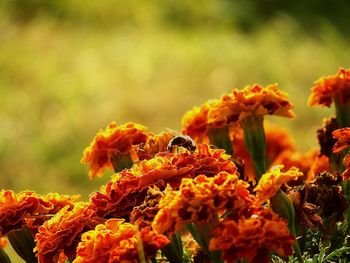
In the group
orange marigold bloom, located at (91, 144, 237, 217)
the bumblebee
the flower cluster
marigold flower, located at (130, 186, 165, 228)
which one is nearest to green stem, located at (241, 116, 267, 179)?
the flower cluster

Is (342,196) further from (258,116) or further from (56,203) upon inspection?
(56,203)

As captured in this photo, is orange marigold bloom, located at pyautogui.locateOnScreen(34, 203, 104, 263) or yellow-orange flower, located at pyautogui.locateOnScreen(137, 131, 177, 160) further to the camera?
yellow-orange flower, located at pyautogui.locateOnScreen(137, 131, 177, 160)

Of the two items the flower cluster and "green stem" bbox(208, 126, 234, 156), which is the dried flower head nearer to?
the flower cluster

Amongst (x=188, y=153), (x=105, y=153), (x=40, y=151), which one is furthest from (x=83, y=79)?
(x=188, y=153)

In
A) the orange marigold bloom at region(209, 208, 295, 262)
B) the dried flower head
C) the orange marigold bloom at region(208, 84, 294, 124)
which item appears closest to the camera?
the orange marigold bloom at region(209, 208, 295, 262)

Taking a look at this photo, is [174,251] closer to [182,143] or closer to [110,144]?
[182,143]

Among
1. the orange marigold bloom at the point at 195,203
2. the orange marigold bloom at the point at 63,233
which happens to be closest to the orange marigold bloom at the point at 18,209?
the orange marigold bloom at the point at 63,233

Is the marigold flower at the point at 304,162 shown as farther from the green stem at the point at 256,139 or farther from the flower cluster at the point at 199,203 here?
the green stem at the point at 256,139

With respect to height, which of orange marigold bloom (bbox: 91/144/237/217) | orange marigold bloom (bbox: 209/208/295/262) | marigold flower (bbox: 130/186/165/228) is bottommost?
orange marigold bloom (bbox: 209/208/295/262)
